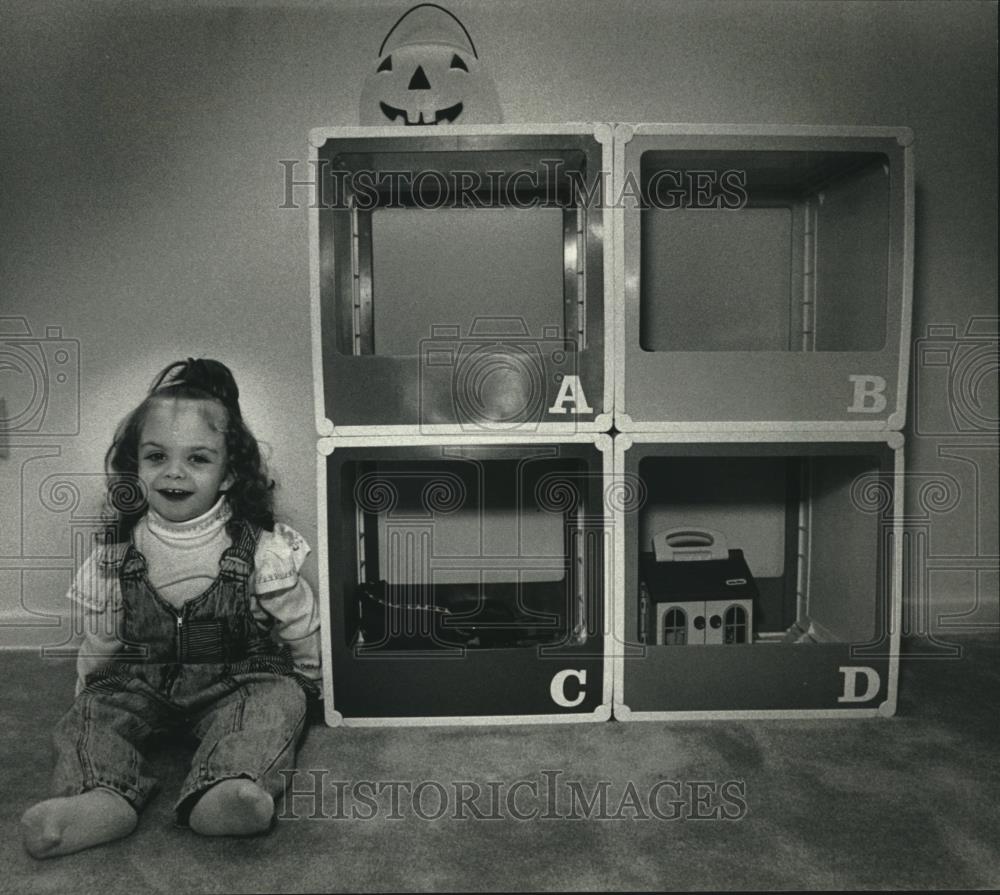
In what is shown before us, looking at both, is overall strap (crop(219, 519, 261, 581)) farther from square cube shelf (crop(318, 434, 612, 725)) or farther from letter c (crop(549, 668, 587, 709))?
letter c (crop(549, 668, 587, 709))

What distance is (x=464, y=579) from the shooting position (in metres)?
1.78

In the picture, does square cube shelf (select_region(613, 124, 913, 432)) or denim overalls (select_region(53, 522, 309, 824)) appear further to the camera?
square cube shelf (select_region(613, 124, 913, 432))

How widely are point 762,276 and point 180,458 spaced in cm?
113

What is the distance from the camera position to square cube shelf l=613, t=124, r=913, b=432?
129 centimetres

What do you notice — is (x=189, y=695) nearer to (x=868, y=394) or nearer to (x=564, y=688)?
(x=564, y=688)

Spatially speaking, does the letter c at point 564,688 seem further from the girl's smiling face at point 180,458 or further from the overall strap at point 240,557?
the girl's smiling face at point 180,458

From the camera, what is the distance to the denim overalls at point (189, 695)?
108 centimetres

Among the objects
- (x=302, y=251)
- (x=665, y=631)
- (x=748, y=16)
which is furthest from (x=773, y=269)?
(x=302, y=251)

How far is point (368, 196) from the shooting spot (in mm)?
1651

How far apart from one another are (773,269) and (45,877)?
59.9 inches

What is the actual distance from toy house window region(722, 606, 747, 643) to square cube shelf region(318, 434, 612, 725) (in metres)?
0.25

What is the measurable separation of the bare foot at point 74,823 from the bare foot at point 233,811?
85mm

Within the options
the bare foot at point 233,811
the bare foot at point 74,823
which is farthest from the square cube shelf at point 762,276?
→ the bare foot at point 74,823

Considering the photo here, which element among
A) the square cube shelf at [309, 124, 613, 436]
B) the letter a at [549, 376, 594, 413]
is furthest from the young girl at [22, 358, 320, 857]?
the letter a at [549, 376, 594, 413]
